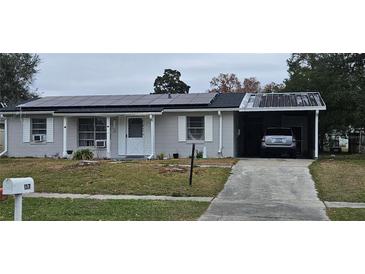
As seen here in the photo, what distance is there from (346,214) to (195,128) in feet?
42.8

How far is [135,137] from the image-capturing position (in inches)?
897

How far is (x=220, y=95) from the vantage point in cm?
2442

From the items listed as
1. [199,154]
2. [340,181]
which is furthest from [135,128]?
[340,181]

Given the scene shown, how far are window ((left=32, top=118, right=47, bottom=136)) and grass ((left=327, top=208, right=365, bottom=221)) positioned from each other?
17143 millimetres

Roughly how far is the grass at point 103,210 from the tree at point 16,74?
28.6m

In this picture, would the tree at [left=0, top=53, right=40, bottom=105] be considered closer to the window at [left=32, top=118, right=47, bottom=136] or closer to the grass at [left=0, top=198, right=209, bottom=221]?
the window at [left=32, top=118, right=47, bottom=136]

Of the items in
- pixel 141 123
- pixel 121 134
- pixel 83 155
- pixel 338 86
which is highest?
pixel 338 86

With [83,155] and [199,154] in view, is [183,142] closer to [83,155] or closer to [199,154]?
[199,154]

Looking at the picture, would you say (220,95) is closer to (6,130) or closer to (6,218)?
(6,130)

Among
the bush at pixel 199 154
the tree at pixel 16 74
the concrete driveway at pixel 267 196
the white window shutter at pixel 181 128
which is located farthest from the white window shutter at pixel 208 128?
the tree at pixel 16 74

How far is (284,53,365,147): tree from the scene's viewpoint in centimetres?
2777

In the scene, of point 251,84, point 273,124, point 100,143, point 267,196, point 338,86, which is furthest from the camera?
point 251,84

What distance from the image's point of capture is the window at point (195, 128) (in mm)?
21891

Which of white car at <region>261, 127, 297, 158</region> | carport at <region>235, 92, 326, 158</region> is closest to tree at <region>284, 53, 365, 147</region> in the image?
carport at <region>235, 92, 326, 158</region>
